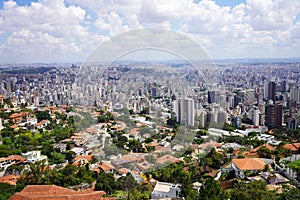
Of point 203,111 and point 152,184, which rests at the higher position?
point 203,111

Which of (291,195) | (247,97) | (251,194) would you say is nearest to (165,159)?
(251,194)

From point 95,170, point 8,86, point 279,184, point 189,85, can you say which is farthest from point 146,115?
point 8,86

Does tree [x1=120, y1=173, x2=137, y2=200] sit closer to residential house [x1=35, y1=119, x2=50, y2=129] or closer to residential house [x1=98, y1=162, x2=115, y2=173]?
residential house [x1=98, y1=162, x2=115, y2=173]

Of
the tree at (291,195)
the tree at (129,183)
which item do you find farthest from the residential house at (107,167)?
the tree at (291,195)

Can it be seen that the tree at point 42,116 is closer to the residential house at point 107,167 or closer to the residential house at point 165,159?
the residential house at point 107,167

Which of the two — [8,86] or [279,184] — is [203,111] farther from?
[8,86]

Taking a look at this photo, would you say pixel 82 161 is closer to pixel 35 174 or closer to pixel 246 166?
pixel 35 174
